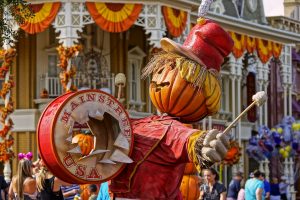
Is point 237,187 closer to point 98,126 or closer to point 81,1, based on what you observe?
point 81,1

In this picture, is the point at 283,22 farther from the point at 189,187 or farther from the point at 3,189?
the point at 189,187

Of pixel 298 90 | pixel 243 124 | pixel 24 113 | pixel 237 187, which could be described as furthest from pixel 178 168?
pixel 298 90

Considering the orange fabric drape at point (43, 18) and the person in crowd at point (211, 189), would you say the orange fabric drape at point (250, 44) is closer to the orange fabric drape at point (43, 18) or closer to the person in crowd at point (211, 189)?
the orange fabric drape at point (43, 18)

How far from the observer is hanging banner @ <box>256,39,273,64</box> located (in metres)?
34.7

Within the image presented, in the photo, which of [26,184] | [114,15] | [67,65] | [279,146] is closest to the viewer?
[26,184]

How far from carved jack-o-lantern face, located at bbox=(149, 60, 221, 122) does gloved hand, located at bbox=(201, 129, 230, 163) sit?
1.03m

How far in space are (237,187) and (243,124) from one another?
53.9ft

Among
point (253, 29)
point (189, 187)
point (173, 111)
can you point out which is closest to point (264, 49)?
point (253, 29)

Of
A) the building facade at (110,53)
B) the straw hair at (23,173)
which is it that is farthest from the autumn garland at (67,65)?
the straw hair at (23,173)

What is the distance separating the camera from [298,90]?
46594 mm

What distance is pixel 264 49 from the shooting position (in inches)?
1383

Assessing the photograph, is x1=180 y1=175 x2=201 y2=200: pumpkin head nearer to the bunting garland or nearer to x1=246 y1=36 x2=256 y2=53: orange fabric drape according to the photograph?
the bunting garland

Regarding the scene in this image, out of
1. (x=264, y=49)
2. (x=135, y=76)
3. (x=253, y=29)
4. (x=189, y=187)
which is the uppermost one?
(x=253, y=29)

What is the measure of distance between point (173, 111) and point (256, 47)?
26.1 meters
